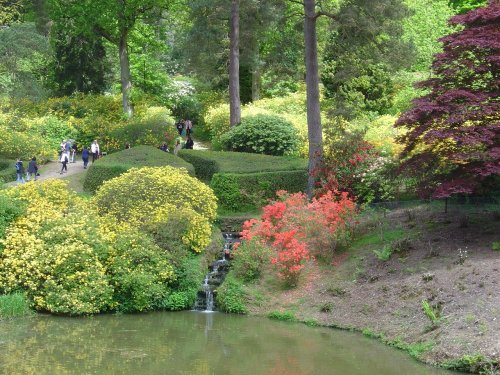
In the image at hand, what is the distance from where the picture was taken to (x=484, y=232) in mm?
21094

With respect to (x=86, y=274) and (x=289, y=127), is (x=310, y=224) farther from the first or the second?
(x=289, y=127)

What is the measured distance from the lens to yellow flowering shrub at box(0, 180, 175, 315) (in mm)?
20359

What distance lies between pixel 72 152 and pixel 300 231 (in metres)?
17.9

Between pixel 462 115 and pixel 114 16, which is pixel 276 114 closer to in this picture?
pixel 114 16

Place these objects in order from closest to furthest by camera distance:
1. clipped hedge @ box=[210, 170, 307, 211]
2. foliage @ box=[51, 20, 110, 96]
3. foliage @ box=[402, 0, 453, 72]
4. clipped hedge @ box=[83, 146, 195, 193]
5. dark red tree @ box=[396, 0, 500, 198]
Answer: dark red tree @ box=[396, 0, 500, 198]
clipped hedge @ box=[210, 170, 307, 211]
clipped hedge @ box=[83, 146, 195, 193]
foliage @ box=[402, 0, 453, 72]
foliage @ box=[51, 20, 110, 96]

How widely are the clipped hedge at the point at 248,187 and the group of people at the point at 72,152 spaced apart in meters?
8.81

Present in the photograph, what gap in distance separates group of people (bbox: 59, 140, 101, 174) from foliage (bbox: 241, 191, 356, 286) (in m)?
12.9

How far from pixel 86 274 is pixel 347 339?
6880 mm

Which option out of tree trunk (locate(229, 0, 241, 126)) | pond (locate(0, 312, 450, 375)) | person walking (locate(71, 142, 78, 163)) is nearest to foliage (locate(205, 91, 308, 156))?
tree trunk (locate(229, 0, 241, 126))

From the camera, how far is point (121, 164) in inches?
1135

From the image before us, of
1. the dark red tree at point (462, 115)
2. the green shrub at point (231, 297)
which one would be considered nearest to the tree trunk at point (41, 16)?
the green shrub at point (231, 297)

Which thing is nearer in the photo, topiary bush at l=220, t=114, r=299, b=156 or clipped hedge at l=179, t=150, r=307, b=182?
clipped hedge at l=179, t=150, r=307, b=182

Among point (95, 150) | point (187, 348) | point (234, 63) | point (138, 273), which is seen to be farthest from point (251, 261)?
point (95, 150)

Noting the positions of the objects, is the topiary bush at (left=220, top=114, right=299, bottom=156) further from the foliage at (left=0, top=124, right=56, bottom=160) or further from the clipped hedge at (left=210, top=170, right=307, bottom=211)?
the foliage at (left=0, top=124, right=56, bottom=160)
